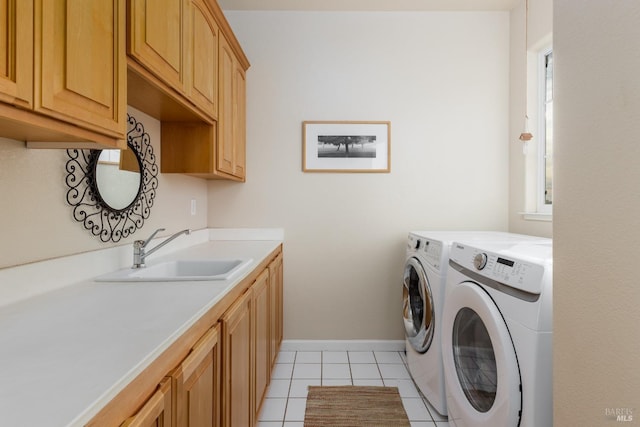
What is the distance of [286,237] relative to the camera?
2.81 meters

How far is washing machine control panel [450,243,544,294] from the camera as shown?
112 centimetres

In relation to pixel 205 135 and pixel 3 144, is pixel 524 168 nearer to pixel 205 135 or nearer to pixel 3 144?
pixel 205 135

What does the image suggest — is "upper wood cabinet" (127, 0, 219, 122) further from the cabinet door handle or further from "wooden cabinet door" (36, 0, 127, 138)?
the cabinet door handle

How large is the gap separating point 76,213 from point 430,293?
180 centimetres

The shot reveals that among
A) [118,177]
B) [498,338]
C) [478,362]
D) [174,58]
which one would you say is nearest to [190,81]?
[174,58]

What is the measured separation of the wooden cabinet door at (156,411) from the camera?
632 mm

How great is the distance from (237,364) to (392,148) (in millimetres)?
2084

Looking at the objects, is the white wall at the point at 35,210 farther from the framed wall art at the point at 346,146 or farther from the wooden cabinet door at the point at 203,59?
the framed wall art at the point at 346,146

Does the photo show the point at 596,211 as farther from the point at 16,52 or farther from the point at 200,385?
the point at 16,52

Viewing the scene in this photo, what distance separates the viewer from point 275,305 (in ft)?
7.79

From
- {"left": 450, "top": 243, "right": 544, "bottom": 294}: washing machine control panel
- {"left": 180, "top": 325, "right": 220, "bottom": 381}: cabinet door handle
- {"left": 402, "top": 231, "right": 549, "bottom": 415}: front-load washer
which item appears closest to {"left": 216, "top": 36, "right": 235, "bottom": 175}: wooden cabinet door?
{"left": 180, "top": 325, "right": 220, "bottom": 381}: cabinet door handle

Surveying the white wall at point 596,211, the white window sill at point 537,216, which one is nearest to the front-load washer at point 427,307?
the white window sill at point 537,216

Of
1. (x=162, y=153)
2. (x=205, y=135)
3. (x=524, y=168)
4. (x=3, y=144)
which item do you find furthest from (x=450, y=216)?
Result: (x=3, y=144)

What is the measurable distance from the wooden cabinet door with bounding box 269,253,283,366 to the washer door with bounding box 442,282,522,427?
1.06 meters
